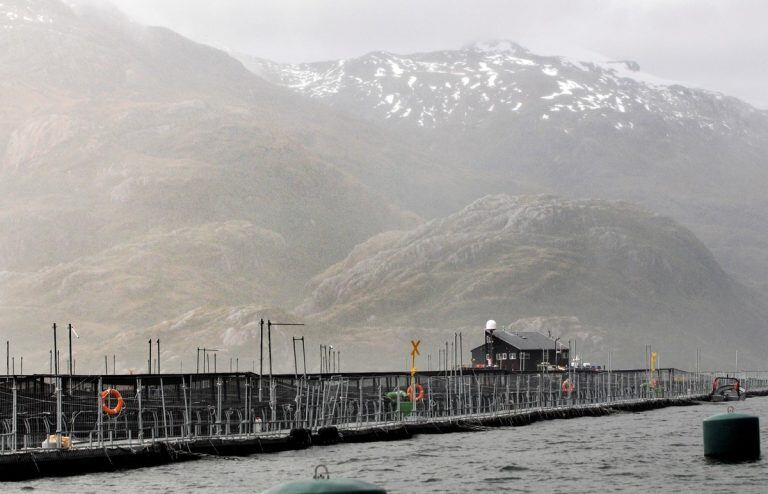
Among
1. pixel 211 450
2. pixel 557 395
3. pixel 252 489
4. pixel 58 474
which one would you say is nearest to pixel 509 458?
pixel 211 450

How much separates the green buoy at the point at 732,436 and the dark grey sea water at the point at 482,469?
3.53ft

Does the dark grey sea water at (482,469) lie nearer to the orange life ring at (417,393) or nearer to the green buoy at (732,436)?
the green buoy at (732,436)

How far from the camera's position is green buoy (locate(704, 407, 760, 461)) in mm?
87688

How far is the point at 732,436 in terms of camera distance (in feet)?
297

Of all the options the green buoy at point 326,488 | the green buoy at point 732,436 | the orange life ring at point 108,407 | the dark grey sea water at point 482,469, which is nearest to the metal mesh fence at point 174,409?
the orange life ring at point 108,407

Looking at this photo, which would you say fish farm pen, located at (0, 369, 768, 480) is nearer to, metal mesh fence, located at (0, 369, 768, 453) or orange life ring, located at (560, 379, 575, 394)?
metal mesh fence, located at (0, 369, 768, 453)

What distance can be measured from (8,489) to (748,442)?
4717 centimetres

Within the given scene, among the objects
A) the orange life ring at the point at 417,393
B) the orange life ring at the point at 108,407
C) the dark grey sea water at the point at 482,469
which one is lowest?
the dark grey sea water at the point at 482,469

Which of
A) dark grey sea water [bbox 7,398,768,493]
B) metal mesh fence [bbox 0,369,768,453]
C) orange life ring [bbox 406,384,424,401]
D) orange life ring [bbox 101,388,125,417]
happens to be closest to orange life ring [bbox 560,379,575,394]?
metal mesh fence [bbox 0,369,768,453]

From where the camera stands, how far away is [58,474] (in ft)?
261

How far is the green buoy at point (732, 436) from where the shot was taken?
8769 centimetres

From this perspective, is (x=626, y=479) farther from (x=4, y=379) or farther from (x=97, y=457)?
(x=4, y=379)

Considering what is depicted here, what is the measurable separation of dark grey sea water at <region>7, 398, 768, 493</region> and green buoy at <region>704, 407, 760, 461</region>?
1.08 meters

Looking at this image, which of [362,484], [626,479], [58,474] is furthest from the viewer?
[626,479]
